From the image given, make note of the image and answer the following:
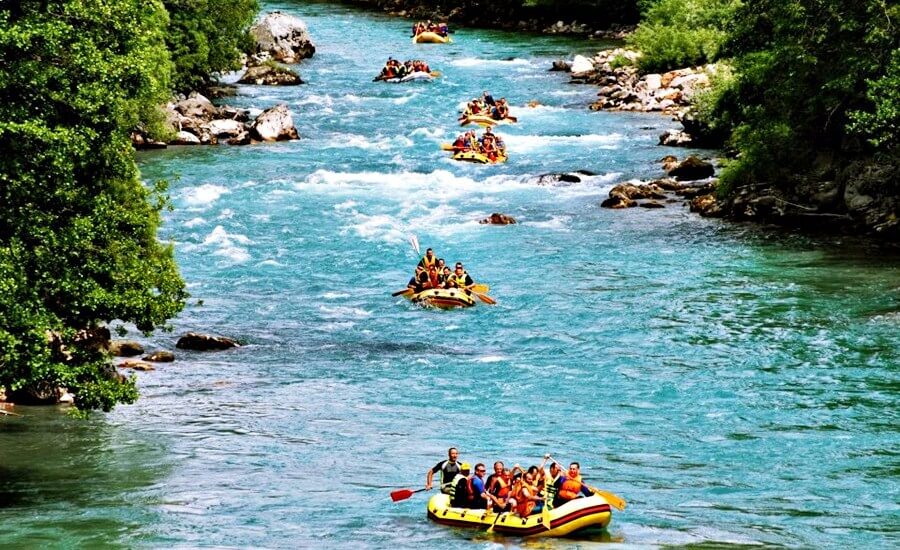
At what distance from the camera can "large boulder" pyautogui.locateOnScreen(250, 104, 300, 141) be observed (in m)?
57.9

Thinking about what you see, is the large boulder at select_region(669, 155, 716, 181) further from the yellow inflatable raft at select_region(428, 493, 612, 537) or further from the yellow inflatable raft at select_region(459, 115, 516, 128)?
the yellow inflatable raft at select_region(428, 493, 612, 537)

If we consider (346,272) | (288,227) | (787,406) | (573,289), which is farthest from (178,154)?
(787,406)

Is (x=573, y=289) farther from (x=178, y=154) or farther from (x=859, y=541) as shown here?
(x=178, y=154)

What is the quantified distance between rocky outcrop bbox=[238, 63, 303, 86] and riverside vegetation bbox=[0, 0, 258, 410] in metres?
47.0

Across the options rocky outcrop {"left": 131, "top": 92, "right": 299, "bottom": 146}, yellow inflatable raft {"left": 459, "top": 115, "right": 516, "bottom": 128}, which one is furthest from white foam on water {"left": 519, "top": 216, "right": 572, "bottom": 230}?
rocky outcrop {"left": 131, "top": 92, "right": 299, "bottom": 146}

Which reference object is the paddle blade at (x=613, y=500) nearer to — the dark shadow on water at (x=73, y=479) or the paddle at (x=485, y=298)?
the dark shadow on water at (x=73, y=479)

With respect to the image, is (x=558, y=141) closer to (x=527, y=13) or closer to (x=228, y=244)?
(x=228, y=244)

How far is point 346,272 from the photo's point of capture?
4006 cm

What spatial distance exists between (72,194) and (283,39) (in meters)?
58.4

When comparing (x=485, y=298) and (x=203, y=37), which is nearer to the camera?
(x=485, y=298)

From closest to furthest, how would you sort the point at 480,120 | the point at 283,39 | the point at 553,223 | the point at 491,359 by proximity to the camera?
1. the point at 491,359
2. the point at 553,223
3. the point at 480,120
4. the point at 283,39

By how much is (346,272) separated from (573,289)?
7.10m

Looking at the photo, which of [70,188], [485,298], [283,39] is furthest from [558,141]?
[70,188]

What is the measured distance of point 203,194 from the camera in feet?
159
